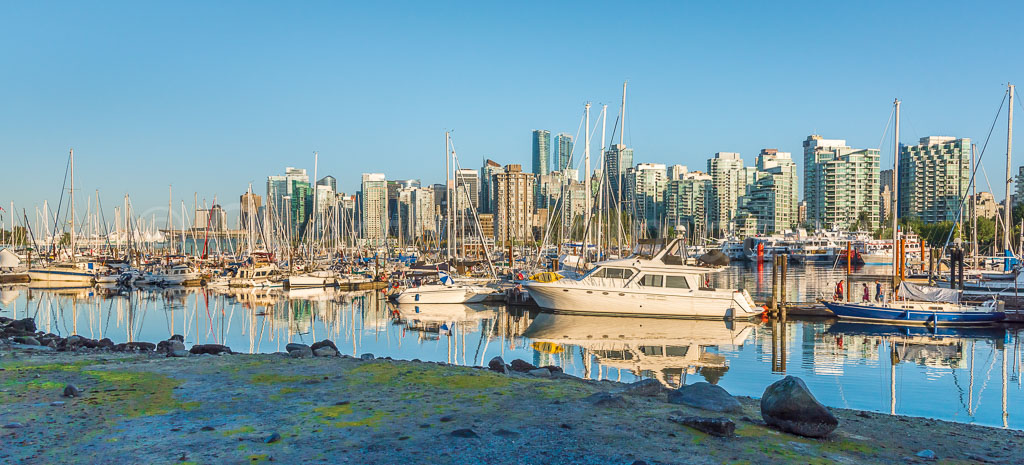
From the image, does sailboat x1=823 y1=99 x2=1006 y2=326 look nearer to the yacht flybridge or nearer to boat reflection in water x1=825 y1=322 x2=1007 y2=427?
boat reflection in water x1=825 y1=322 x2=1007 y2=427

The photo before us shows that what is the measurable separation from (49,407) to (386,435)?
5.64 meters

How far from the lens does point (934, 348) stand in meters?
28.5

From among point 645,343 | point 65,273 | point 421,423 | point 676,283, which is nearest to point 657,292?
point 676,283

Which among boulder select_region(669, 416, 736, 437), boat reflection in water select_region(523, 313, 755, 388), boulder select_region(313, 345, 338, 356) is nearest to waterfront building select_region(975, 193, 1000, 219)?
boat reflection in water select_region(523, 313, 755, 388)

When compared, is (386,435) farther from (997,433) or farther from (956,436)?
(997,433)

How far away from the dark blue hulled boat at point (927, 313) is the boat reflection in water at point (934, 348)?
1.13 ft

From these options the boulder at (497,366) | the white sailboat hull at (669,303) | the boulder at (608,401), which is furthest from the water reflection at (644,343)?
the boulder at (608,401)

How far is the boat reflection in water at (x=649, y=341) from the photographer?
23625 millimetres

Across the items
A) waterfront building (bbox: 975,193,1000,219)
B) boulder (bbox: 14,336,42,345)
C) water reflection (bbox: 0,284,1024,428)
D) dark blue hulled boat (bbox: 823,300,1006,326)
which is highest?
waterfront building (bbox: 975,193,1000,219)

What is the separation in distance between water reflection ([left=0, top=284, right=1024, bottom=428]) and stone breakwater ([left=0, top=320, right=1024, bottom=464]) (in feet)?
23.7

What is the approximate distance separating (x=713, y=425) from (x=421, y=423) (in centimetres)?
415

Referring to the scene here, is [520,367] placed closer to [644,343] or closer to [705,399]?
[705,399]

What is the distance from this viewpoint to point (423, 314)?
136ft

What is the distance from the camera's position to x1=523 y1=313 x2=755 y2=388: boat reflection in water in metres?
23.6
